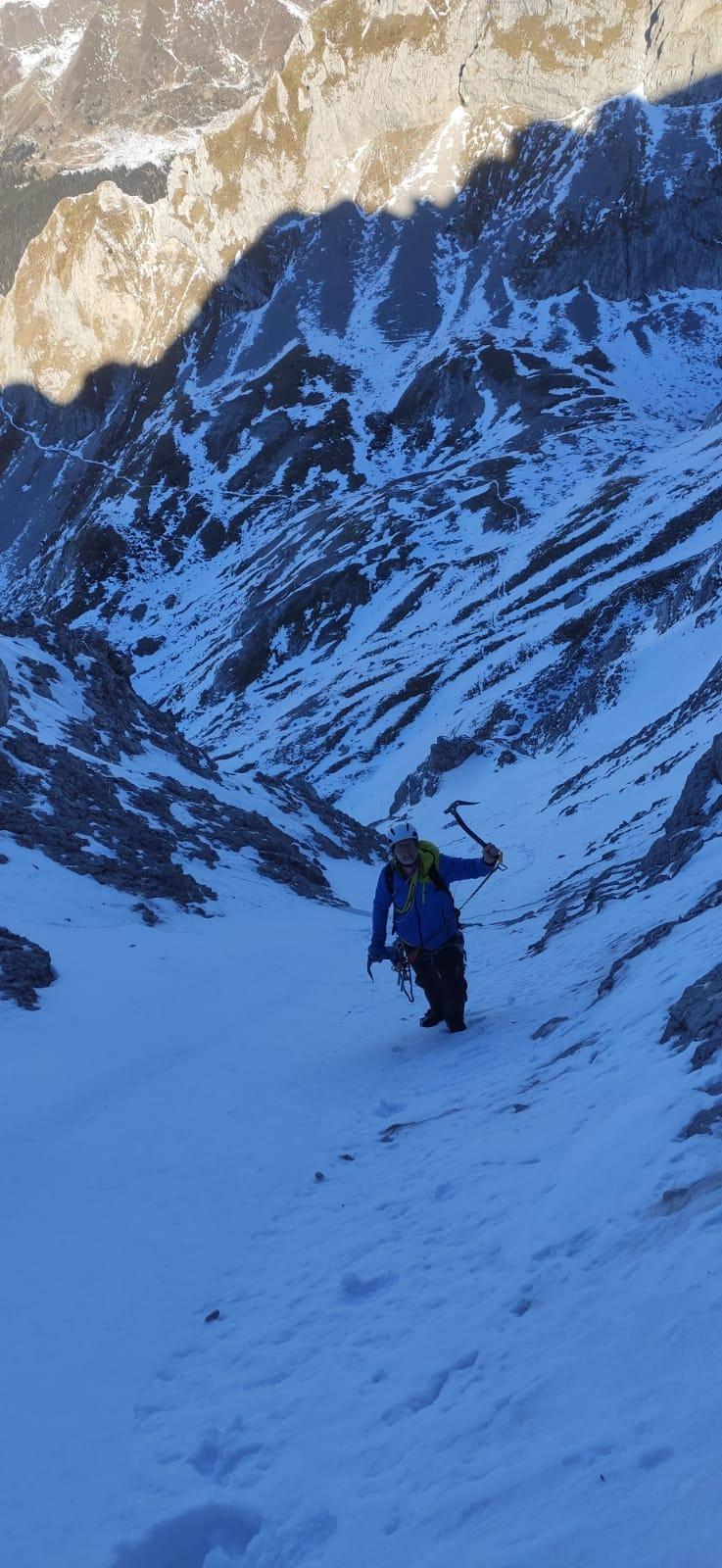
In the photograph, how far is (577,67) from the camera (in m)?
152

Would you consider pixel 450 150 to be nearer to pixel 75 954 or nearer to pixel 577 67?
pixel 577 67

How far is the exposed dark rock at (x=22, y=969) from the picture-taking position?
9.70m

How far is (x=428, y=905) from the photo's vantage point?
9.48 m

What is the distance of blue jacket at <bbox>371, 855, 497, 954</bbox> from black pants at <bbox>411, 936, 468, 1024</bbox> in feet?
0.30

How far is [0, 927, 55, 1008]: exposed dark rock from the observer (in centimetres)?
970

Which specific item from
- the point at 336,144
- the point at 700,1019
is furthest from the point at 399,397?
the point at 700,1019

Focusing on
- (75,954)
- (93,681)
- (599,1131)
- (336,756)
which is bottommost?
(599,1131)

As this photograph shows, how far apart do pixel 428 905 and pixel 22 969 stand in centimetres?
444

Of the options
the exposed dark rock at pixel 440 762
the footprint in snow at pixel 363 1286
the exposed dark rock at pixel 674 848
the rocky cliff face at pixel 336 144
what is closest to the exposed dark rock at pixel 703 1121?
the footprint in snow at pixel 363 1286

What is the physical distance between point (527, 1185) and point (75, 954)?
7.48m

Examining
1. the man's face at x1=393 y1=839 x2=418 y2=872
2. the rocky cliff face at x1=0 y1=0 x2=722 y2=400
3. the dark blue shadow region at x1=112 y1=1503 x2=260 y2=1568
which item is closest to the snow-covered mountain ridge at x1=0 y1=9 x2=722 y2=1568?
the dark blue shadow region at x1=112 y1=1503 x2=260 y2=1568

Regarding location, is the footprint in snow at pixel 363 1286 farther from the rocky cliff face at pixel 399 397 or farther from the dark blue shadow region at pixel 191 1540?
the rocky cliff face at pixel 399 397

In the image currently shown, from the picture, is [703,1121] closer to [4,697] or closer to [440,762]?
[4,697]

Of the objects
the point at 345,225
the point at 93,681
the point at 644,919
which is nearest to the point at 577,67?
the point at 345,225
